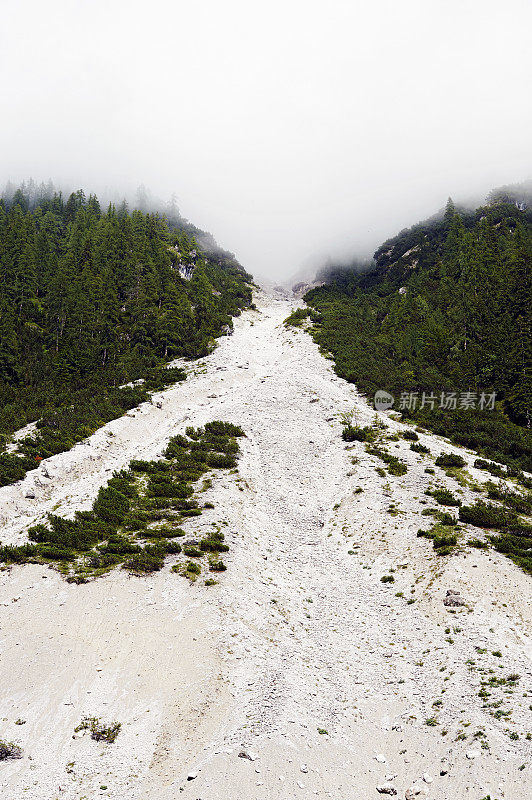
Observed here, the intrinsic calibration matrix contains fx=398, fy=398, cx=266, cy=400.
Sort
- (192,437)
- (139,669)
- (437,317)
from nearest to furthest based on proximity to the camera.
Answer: (139,669) → (192,437) → (437,317)

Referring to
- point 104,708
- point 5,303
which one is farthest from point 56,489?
point 5,303

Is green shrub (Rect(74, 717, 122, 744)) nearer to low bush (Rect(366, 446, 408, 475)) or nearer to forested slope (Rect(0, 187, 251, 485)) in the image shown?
forested slope (Rect(0, 187, 251, 485))

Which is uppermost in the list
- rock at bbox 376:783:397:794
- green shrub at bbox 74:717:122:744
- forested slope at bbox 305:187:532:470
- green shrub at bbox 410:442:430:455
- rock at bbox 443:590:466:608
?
forested slope at bbox 305:187:532:470

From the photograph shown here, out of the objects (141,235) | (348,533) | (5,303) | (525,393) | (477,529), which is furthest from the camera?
(141,235)

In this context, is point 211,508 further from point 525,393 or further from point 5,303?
point 5,303

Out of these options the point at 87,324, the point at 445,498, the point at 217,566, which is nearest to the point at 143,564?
the point at 217,566

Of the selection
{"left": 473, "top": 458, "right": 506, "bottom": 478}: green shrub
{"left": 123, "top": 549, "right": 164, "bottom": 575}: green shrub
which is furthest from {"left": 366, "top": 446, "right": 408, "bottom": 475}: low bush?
{"left": 123, "top": 549, "right": 164, "bottom": 575}: green shrub

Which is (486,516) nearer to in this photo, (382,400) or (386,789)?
(386,789)
